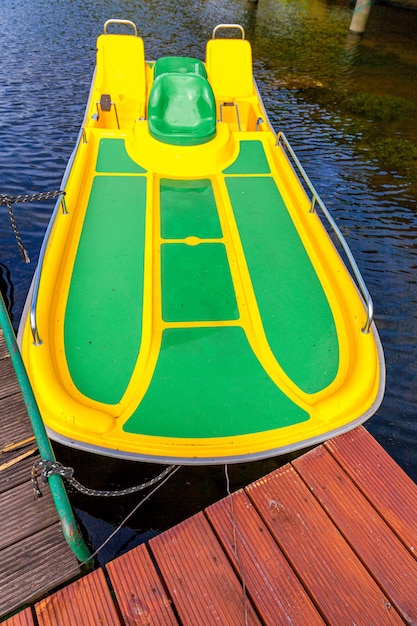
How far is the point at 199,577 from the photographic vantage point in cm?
299

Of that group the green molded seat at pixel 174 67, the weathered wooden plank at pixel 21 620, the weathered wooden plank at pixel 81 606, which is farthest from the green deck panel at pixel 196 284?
the green molded seat at pixel 174 67

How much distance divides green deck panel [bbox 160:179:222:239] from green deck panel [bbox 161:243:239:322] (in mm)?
270

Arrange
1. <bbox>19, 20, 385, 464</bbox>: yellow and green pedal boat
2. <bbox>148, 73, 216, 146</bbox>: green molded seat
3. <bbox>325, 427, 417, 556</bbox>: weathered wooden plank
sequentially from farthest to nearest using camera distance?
<bbox>148, 73, 216, 146</bbox>: green molded seat, <bbox>19, 20, 385, 464</bbox>: yellow and green pedal boat, <bbox>325, 427, 417, 556</bbox>: weathered wooden plank

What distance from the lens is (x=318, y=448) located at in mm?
3730

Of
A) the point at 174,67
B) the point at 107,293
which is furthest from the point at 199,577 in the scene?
the point at 174,67

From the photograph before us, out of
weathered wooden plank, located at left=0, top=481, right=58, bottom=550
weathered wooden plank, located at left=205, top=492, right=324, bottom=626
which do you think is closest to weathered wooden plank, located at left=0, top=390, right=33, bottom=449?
weathered wooden plank, located at left=0, top=481, right=58, bottom=550

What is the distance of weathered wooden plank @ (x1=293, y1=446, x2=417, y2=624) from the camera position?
2.99 meters

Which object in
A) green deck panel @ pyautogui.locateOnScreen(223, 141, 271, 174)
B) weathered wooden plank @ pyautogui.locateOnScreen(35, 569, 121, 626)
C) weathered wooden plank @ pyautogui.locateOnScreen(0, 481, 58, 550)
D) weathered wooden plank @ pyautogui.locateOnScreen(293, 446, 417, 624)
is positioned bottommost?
weathered wooden plank @ pyautogui.locateOnScreen(35, 569, 121, 626)

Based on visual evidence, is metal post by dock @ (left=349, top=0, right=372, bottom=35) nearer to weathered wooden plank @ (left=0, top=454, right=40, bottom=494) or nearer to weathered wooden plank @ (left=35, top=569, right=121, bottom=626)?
weathered wooden plank @ (left=0, top=454, right=40, bottom=494)

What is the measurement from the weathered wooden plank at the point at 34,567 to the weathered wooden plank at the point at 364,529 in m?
2.01

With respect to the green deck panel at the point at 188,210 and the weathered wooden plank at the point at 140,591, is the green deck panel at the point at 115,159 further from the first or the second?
the weathered wooden plank at the point at 140,591

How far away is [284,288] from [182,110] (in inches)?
162

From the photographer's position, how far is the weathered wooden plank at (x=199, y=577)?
9.24 ft

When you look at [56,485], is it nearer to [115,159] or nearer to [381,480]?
[381,480]
